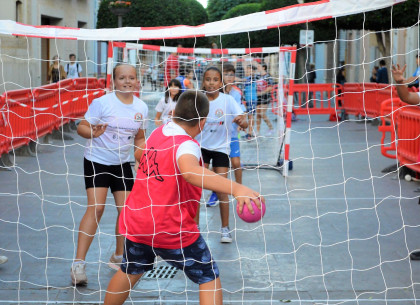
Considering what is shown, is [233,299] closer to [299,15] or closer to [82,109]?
[299,15]

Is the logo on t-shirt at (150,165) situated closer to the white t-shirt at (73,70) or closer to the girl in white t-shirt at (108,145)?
the girl in white t-shirt at (108,145)

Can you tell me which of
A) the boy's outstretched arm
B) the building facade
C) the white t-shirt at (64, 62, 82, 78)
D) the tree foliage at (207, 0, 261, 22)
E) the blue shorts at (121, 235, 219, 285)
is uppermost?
the tree foliage at (207, 0, 261, 22)

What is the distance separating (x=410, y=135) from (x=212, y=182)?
7.12m

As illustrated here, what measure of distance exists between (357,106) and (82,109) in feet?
26.6

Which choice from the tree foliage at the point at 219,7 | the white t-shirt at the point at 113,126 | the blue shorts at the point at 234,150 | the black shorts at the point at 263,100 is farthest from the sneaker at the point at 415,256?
the tree foliage at the point at 219,7

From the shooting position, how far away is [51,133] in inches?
607

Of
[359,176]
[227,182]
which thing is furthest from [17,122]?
[227,182]

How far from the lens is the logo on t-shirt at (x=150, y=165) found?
12.9ft

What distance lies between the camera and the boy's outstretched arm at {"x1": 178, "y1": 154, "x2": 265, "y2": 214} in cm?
349

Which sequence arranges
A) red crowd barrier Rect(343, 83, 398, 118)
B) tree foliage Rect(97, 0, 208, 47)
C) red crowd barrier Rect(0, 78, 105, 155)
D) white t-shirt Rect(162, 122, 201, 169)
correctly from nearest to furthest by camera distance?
1. white t-shirt Rect(162, 122, 201, 169)
2. red crowd barrier Rect(0, 78, 105, 155)
3. red crowd barrier Rect(343, 83, 398, 118)
4. tree foliage Rect(97, 0, 208, 47)

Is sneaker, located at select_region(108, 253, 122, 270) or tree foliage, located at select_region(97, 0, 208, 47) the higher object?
tree foliage, located at select_region(97, 0, 208, 47)

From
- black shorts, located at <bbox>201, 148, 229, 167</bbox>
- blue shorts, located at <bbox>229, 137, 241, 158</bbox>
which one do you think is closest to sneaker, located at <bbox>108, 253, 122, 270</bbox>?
black shorts, located at <bbox>201, 148, 229, 167</bbox>

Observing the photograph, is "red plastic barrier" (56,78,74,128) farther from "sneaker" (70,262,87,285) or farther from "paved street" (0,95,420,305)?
"sneaker" (70,262,87,285)

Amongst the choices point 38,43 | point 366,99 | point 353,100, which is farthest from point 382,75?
point 38,43
